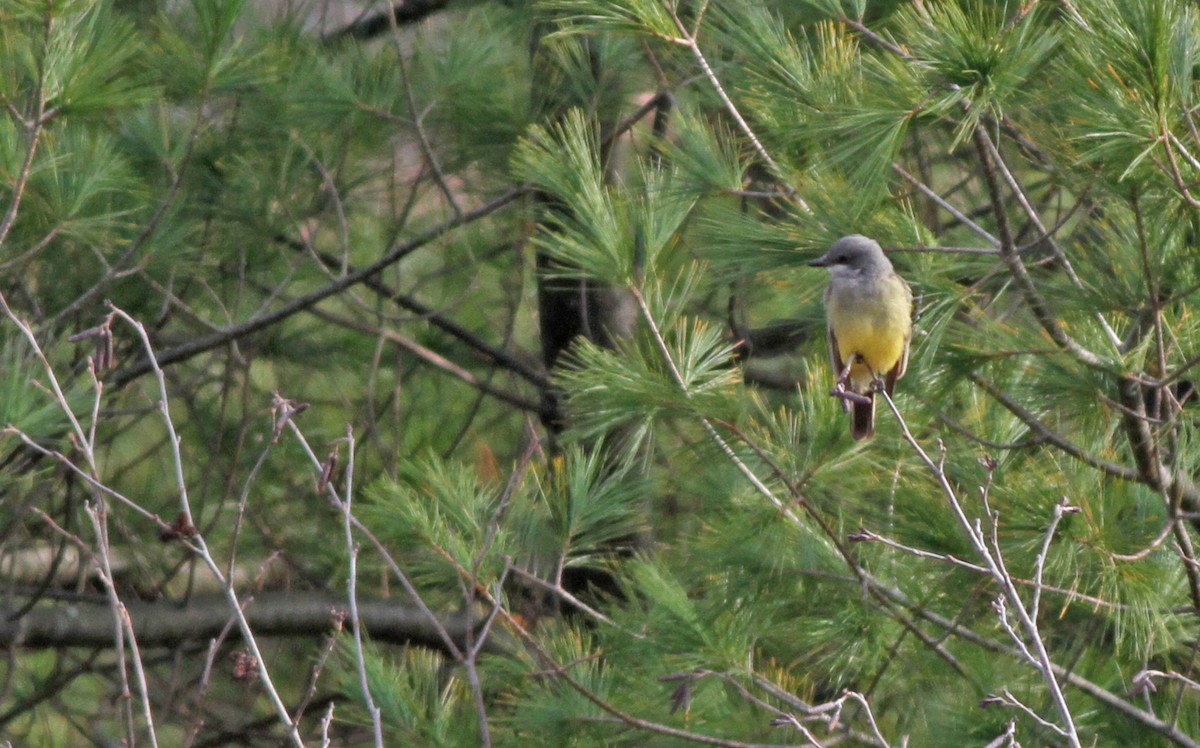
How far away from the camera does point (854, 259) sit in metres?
3.30

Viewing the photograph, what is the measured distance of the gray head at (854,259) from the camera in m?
3.12

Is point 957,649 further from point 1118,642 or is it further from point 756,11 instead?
point 756,11

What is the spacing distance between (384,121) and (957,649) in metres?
2.29

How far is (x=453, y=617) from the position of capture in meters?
5.27

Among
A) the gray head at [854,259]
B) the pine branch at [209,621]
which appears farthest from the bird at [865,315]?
the pine branch at [209,621]

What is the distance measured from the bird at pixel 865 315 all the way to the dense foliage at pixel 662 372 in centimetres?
6

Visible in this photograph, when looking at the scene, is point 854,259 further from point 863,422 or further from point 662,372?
point 662,372

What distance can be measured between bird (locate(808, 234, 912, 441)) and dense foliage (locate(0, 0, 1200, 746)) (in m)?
0.06

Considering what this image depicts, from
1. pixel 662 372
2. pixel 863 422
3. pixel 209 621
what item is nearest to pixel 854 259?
pixel 863 422

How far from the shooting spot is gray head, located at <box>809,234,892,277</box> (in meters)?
3.12

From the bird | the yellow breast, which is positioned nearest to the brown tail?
the bird

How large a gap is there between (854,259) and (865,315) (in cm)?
43

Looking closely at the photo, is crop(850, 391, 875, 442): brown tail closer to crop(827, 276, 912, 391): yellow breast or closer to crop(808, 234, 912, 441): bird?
crop(808, 234, 912, 441): bird

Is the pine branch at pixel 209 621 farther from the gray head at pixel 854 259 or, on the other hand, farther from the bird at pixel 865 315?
the gray head at pixel 854 259
